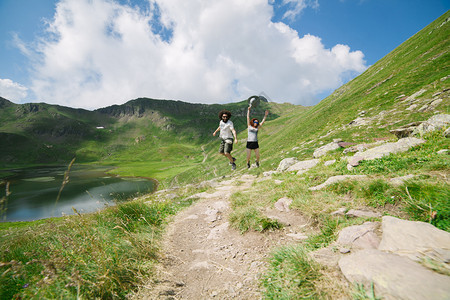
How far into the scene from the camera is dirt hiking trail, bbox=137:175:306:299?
3525 millimetres

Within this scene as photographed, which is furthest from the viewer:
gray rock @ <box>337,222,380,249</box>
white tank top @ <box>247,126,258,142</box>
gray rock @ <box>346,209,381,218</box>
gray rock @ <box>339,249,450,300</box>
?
white tank top @ <box>247,126,258,142</box>

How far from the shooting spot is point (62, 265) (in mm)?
3066

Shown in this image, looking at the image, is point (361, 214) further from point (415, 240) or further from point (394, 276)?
point (394, 276)

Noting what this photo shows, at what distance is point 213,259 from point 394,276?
3.61 m

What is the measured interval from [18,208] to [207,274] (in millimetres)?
100201

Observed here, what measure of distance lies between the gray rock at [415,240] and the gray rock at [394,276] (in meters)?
0.26

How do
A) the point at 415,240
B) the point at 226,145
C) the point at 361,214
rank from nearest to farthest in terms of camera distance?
the point at 415,240
the point at 361,214
the point at 226,145

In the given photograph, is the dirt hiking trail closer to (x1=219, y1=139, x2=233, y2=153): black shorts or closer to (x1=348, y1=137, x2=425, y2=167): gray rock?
(x1=348, y1=137, x2=425, y2=167): gray rock

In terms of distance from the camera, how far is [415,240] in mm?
2836

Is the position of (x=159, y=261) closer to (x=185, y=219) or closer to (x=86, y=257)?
(x=86, y=257)

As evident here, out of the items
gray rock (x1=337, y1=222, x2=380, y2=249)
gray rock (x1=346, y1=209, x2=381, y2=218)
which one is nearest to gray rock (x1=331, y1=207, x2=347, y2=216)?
gray rock (x1=346, y1=209, x2=381, y2=218)

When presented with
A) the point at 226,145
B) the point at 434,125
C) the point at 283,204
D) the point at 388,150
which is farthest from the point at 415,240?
the point at 226,145

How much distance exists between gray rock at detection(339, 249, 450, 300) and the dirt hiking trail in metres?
1.71

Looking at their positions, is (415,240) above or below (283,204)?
above
